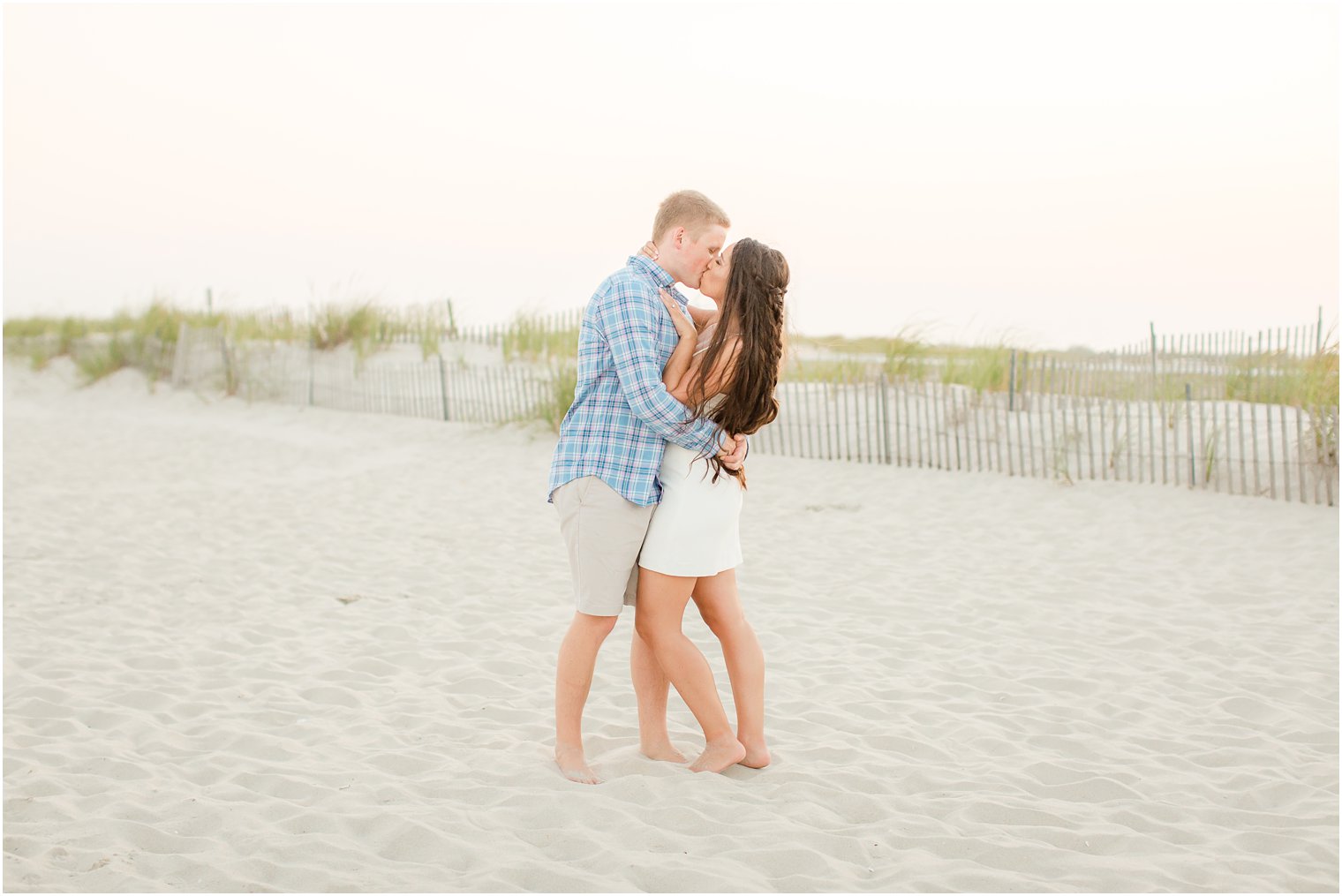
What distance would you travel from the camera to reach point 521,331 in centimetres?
1413

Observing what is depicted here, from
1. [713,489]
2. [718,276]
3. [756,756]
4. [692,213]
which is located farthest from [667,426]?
[756,756]

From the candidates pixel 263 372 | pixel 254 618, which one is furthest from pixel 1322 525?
pixel 263 372

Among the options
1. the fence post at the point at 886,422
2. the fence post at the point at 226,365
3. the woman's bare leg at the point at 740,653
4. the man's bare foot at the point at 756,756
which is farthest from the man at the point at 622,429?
the fence post at the point at 226,365

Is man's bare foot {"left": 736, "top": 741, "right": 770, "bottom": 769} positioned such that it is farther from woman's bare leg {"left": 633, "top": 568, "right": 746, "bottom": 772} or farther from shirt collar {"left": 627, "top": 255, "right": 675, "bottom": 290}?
shirt collar {"left": 627, "top": 255, "right": 675, "bottom": 290}

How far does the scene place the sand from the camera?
257cm

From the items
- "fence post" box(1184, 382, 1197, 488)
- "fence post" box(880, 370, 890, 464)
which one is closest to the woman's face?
"fence post" box(1184, 382, 1197, 488)

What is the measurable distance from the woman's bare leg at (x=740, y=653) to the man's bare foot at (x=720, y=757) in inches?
2.2

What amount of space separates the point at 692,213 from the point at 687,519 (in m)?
0.77

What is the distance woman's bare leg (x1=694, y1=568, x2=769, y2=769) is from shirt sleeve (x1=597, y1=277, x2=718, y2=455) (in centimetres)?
48

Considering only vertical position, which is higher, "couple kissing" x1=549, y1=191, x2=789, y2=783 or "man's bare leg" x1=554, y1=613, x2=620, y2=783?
"couple kissing" x1=549, y1=191, x2=789, y2=783

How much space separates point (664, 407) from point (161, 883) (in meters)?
1.54

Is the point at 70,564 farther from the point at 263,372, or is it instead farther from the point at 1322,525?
the point at 263,372

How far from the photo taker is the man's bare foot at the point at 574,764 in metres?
2.96

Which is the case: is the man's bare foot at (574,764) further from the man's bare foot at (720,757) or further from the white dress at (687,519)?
the white dress at (687,519)
